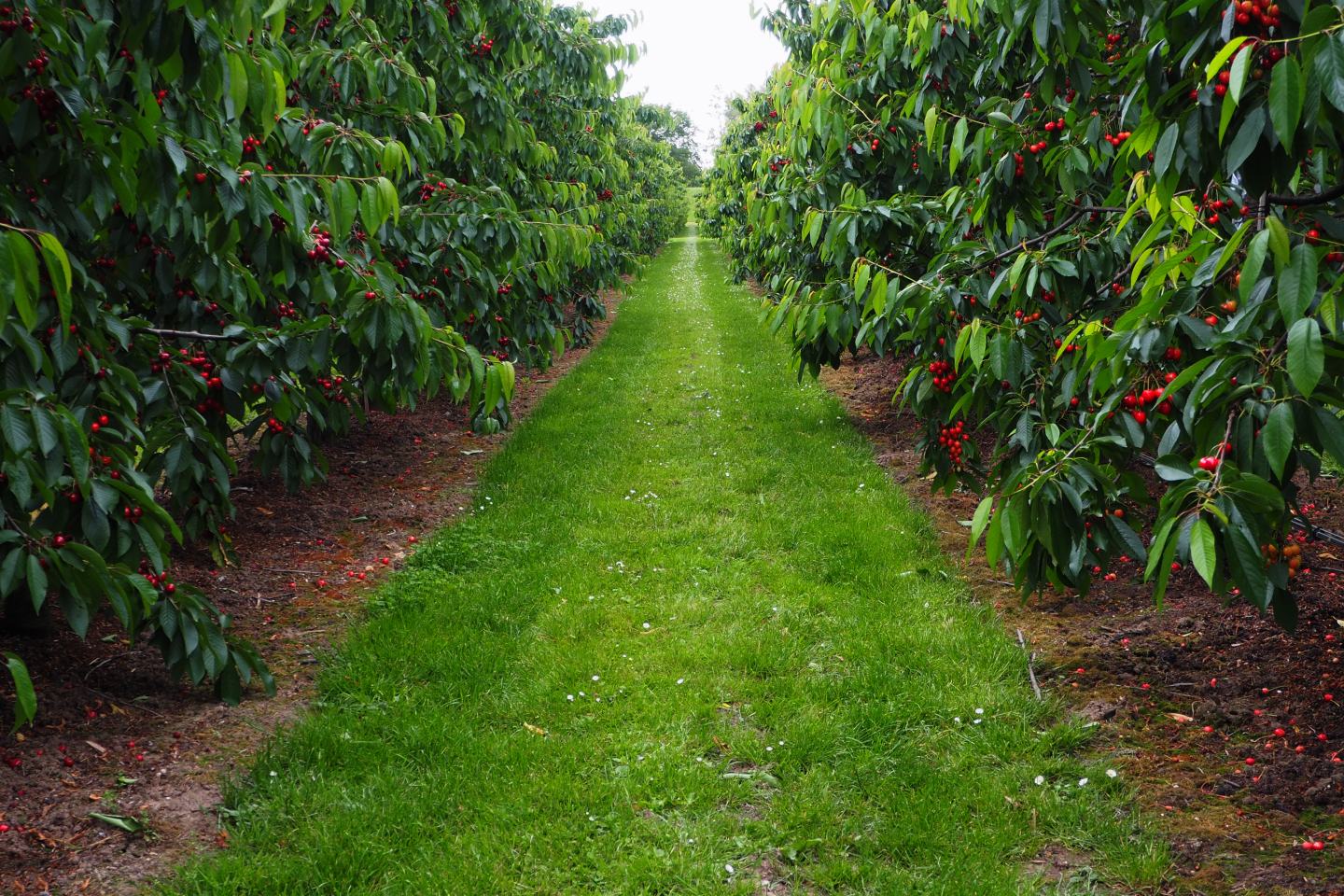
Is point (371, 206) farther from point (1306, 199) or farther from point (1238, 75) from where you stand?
point (1306, 199)

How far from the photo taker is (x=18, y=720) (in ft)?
8.33

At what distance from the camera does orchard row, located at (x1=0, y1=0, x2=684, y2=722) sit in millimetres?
2455

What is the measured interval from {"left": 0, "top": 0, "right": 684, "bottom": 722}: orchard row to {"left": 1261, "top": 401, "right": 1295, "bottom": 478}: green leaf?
7.09ft

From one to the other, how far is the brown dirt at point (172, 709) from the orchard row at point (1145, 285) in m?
2.79

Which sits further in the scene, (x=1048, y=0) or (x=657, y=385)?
(x=657, y=385)

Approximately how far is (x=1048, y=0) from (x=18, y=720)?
3543mm

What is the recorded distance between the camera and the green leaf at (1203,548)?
1657mm

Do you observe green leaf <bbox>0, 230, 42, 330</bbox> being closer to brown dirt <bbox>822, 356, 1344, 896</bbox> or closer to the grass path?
the grass path

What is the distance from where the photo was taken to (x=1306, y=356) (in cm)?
174

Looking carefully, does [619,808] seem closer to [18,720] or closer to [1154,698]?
[18,720]

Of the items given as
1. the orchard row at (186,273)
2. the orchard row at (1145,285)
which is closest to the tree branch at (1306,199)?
the orchard row at (1145,285)

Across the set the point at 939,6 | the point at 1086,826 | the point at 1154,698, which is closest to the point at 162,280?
the point at 1086,826

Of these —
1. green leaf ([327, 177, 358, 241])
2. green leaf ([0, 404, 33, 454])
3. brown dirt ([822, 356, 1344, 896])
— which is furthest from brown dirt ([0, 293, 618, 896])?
brown dirt ([822, 356, 1344, 896])

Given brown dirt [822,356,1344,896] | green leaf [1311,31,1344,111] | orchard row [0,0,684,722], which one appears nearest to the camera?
green leaf [1311,31,1344,111]
